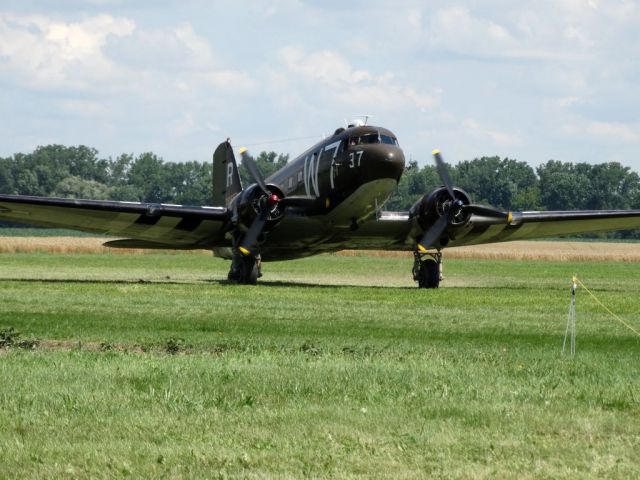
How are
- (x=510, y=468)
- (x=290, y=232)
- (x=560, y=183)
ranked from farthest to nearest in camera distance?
(x=560, y=183) → (x=290, y=232) → (x=510, y=468)

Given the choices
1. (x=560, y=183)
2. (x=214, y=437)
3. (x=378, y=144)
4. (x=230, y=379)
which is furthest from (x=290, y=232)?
(x=560, y=183)

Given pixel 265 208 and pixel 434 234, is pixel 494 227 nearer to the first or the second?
pixel 434 234

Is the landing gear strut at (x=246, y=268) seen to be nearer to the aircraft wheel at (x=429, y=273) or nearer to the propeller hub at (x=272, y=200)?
the propeller hub at (x=272, y=200)

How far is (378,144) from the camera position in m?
32.5

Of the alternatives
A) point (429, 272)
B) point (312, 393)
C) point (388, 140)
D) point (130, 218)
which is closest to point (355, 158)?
point (388, 140)

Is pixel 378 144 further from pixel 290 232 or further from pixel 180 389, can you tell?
pixel 180 389

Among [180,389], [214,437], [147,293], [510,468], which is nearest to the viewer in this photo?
[510,468]

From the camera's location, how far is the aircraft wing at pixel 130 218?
33188mm

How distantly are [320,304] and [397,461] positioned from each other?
57.1 feet

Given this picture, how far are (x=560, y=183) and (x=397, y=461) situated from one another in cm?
16681

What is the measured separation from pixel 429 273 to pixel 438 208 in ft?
6.49

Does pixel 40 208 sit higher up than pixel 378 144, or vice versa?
pixel 378 144

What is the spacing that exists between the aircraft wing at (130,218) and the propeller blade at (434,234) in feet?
19.3

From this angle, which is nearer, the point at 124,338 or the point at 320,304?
the point at 124,338
